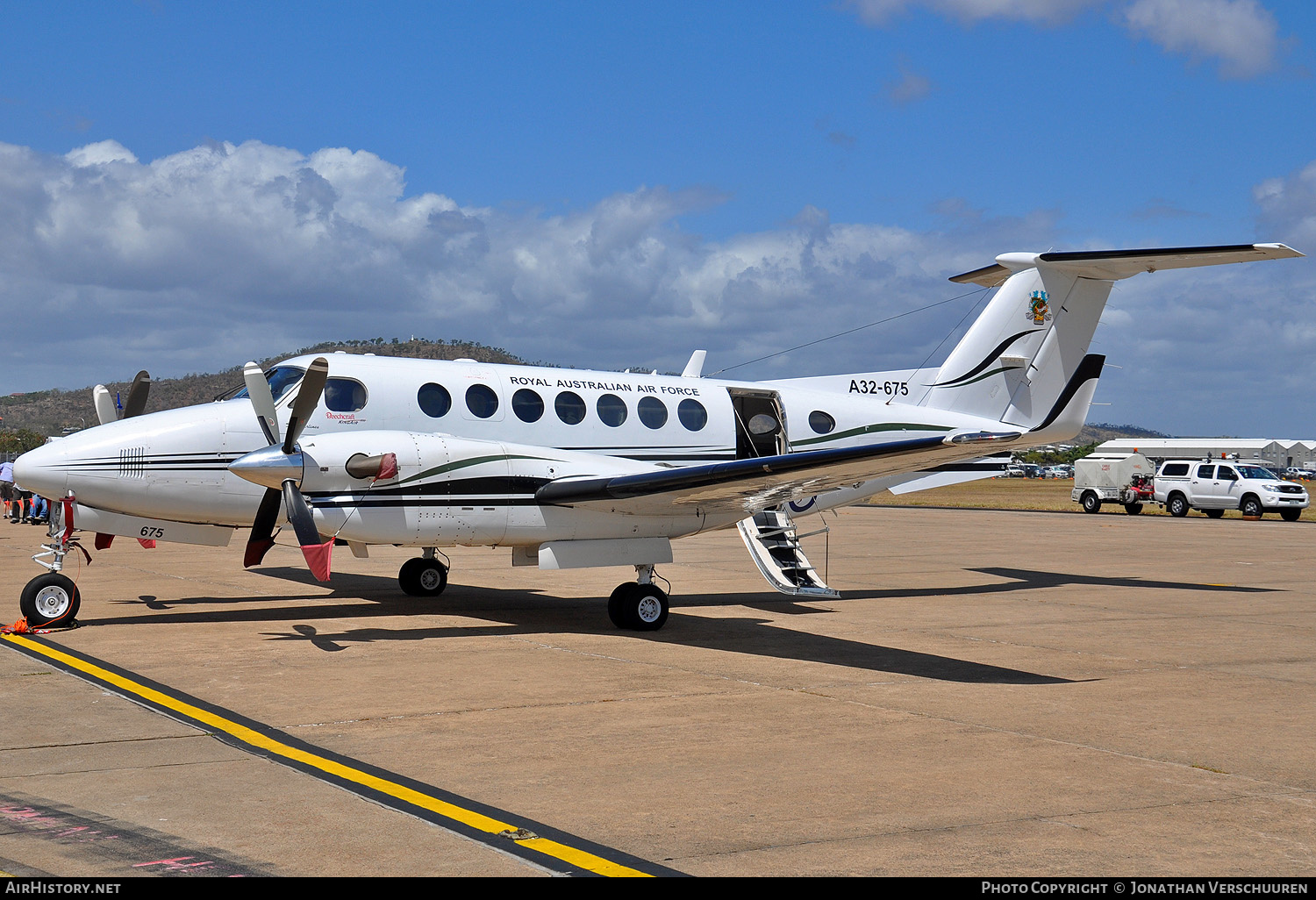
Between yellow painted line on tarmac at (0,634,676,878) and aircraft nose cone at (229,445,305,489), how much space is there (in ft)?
7.66

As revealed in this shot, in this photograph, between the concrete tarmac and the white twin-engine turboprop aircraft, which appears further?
the white twin-engine turboprop aircraft

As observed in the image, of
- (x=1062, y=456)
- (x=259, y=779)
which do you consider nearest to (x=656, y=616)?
(x=259, y=779)

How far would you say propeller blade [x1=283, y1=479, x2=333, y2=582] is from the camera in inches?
432

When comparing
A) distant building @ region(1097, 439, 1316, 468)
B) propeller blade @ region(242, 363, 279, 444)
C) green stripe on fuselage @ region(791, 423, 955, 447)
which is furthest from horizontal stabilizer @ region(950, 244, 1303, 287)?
distant building @ region(1097, 439, 1316, 468)

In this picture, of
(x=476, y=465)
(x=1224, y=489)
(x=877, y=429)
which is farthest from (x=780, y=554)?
(x=1224, y=489)

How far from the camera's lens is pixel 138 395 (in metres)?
13.8

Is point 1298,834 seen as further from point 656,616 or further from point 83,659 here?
point 83,659

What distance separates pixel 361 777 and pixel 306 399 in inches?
235

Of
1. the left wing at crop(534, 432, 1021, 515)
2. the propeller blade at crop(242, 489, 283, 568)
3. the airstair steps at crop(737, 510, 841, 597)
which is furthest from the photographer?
the airstair steps at crop(737, 510, 841, 597)

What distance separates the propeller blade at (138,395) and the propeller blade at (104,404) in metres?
0.20

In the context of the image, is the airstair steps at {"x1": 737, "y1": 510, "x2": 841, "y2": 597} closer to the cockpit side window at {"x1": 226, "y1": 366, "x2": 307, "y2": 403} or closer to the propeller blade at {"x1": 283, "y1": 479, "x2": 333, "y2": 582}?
the propeller blade at {"x1": 283, "y1": 479, "x2": 333, "y2": 582}

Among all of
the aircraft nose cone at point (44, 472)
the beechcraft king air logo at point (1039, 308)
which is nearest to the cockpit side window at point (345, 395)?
the aircraft nose cone at point (44, 472)

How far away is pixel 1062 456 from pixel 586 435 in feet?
603

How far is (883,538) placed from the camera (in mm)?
29094
